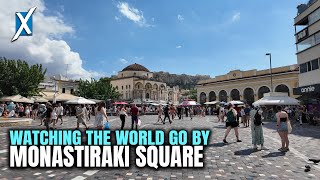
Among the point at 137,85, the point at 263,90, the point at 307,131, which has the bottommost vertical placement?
the point at 307,131

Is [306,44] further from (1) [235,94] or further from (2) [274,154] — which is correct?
(1) [235,94]

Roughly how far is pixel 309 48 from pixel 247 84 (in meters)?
27.7

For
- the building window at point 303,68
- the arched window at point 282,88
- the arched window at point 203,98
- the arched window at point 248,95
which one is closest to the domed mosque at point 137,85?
the arched window at point 203,98

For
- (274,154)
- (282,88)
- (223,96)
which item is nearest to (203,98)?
(223,96)

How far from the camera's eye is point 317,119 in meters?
21.7

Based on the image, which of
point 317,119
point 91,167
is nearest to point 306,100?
point 317,119

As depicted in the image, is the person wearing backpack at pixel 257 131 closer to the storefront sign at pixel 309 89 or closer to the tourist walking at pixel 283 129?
the tourist walking at pixel 283 129

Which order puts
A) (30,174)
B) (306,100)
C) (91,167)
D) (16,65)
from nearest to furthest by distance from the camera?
(30,174) → (91,167) → (306,100) → (16,65)

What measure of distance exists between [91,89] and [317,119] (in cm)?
4857

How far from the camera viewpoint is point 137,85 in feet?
297

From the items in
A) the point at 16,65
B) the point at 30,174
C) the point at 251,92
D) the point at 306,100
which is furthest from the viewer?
the point at 251,92

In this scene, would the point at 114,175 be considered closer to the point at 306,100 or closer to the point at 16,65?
the point at 306,100

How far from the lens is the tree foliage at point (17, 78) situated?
40.2 meters

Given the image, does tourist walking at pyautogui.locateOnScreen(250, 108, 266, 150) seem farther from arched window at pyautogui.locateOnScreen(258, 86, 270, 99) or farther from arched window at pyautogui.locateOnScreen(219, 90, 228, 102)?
arched window at pyautogui.locateOnScreen(219, 90, 228, 102)
